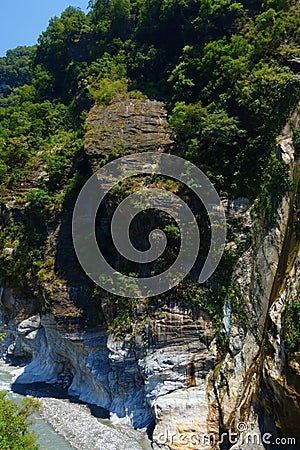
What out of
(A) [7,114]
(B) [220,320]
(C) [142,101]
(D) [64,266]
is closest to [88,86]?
(C) [142,101]

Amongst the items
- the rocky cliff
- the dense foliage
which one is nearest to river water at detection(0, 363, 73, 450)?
the rocky cliff

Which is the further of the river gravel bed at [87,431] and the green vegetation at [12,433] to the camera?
the river gravel bed at [87,431]

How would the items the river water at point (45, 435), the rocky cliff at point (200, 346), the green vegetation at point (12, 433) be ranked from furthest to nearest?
the river water at point (45, 435) → the rocky cliff at point (200, 346) → the green vegetation at point (12, 433)

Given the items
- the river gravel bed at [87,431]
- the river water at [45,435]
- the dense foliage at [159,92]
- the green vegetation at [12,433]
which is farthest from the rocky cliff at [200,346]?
the green vegetation at [12,433]

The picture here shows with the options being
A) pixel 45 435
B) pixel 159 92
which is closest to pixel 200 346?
pixel 45 435

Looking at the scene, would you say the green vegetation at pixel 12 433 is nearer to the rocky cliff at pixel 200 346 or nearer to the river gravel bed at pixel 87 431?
the river gravel bed at pixel 87 431

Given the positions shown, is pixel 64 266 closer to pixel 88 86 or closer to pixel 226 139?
pixel 226 139

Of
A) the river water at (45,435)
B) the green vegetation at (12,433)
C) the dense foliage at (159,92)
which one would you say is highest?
the dense foliage at (159,92)
